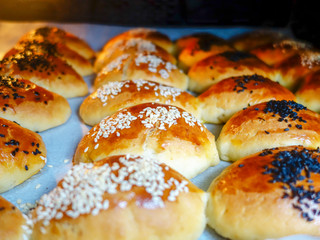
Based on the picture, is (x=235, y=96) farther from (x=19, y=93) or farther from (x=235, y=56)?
(x=19, y=93)

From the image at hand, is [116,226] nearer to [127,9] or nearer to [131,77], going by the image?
[131,77]

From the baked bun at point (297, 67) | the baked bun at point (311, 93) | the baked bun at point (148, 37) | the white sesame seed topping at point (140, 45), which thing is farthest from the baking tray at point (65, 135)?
the baked bun at point (297, 67)

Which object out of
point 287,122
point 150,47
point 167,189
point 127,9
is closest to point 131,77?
point 150,47

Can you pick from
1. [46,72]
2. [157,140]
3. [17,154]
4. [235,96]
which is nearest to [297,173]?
[157,140]

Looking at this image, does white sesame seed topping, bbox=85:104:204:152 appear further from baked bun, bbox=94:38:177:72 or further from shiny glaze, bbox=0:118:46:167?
baked bun, bbox=94:38:177:72

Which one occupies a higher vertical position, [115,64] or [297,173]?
[297,173]
